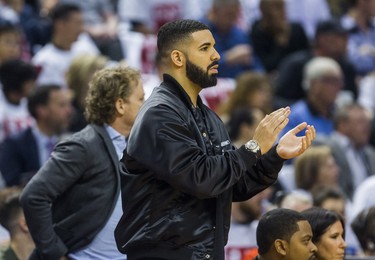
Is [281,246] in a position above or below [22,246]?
above

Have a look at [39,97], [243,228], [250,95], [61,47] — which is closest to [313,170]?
[243,228]

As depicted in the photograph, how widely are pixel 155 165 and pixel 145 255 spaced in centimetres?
46

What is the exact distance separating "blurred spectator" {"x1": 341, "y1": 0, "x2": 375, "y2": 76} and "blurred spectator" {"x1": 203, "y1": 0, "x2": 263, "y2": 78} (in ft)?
4.26

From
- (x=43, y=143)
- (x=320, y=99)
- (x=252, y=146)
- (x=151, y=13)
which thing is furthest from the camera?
(x=151, y=13)

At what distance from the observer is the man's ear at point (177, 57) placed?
5.17 metres

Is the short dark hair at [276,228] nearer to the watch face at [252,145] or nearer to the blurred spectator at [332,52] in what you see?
the watch face at [252,145]

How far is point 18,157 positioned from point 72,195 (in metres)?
3.40

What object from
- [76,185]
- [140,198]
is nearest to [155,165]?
[140,198]

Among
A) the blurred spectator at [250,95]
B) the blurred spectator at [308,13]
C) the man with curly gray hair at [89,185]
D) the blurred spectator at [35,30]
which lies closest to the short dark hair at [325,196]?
the blurred spectator at [250,95]

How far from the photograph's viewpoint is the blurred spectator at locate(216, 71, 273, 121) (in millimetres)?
10773

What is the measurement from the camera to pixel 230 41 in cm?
1246

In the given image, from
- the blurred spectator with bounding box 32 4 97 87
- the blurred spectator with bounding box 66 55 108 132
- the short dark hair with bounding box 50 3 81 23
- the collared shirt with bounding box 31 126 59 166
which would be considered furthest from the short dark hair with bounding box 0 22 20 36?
the collared shirt with bounding box 31 126 59 166

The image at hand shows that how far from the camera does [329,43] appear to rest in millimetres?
12406

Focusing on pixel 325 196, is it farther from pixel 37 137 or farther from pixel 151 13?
pixel 151 13
